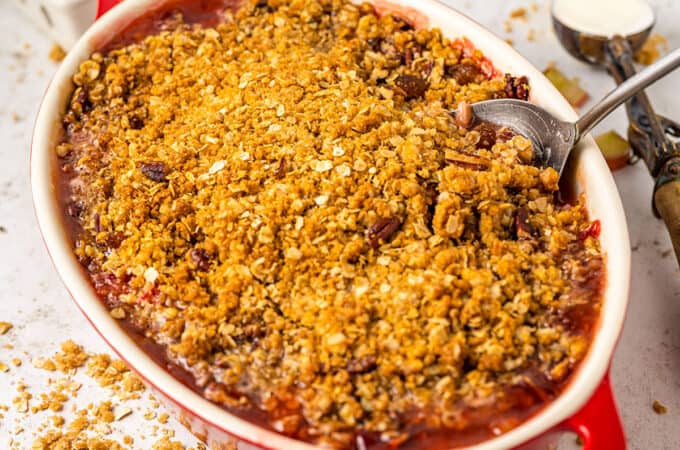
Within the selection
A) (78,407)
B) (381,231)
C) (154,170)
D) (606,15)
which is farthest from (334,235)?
(606,15)

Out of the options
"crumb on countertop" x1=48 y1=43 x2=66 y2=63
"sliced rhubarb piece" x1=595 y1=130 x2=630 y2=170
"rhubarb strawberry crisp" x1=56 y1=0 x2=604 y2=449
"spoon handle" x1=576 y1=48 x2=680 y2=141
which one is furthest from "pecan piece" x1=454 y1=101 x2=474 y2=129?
"crumb on countertop" x1=48 y1=43 x2=66 y2=63

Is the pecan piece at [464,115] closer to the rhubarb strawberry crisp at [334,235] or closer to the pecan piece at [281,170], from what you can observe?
the rhubarb strawberry crisp at [334,235]

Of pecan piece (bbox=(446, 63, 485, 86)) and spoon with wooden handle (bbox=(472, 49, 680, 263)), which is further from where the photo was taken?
pecan piece (bbox=(446, 63, 485, 86))

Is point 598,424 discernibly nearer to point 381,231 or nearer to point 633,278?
point 381,231

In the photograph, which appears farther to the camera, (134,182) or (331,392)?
(134,182)

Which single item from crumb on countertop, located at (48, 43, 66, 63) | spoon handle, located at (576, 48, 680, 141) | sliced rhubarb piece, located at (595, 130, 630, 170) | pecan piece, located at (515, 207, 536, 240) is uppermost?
spoon handle, located at (576, 48, 680, 141)

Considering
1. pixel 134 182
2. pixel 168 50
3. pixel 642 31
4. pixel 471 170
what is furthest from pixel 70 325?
pixel 642 31

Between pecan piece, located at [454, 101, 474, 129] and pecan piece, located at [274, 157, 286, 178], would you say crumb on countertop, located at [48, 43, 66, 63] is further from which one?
pecan piece, located at [454, 101, 474, 129]

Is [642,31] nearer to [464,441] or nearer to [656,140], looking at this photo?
[656,140]
